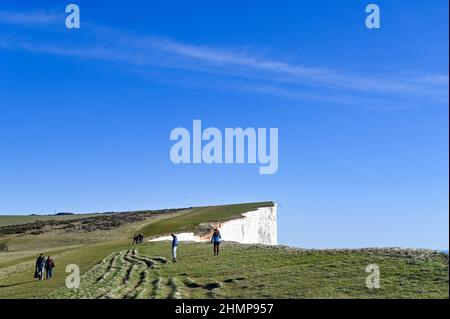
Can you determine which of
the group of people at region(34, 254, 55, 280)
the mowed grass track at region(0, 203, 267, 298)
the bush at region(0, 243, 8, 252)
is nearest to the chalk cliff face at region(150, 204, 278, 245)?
the mowed grass track at region(0, 203, 267, 298)

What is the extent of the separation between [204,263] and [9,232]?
10905cm

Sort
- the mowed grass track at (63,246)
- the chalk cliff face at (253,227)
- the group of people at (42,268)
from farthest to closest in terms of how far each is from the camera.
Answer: the chalk cliff face at (253,227) → the mowed grass track at (63,246) → the group of people at (42,268)

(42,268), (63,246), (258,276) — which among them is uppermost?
(258,276)

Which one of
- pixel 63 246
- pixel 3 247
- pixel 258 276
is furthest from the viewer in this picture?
pixel 3 247

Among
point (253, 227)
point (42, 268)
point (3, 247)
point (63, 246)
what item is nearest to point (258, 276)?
point (42, 268)

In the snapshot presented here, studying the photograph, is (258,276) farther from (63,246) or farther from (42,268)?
(63,246)

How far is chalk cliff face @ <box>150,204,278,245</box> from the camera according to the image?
11641 cm

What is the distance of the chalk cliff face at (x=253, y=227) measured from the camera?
116 metres

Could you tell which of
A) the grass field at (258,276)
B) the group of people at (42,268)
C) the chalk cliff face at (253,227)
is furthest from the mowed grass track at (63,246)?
the grass field at (258,276)

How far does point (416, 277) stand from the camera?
29016 mm

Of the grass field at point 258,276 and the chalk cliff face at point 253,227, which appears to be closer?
the grass field at point 258,276

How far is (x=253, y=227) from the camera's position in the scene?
128 metres

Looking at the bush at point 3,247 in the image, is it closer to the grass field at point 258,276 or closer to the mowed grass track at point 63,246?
the mowed grass track at point 63,246
